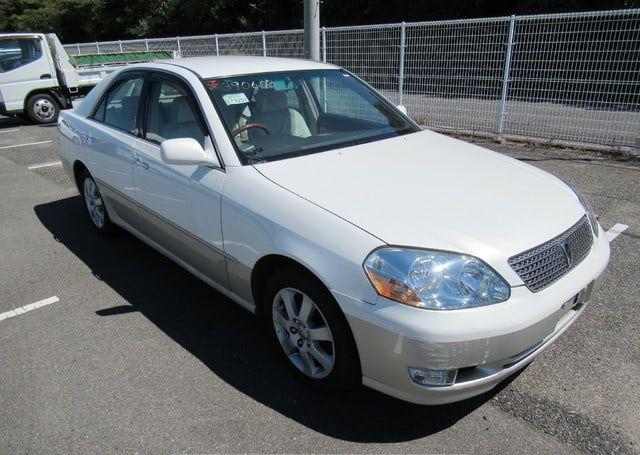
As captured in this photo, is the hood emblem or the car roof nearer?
the hood emblem

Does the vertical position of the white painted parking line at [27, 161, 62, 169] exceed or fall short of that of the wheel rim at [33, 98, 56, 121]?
it falls short

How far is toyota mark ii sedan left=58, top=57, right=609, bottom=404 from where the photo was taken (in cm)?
214

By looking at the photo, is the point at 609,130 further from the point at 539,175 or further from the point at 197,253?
the point at 197,253

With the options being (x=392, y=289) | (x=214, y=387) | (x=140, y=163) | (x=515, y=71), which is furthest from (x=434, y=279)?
(x=515, y=71)

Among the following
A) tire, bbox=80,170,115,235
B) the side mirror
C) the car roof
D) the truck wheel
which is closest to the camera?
the side mirror

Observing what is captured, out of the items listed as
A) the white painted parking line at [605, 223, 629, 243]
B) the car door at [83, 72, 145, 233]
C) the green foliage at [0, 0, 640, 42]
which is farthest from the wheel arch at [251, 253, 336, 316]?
the green foliage at [0, 0, 640, 42]

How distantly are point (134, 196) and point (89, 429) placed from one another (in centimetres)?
180

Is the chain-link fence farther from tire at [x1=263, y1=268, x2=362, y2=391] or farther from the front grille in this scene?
tire at [x1=263, y1=268, x2=362, y2=391]

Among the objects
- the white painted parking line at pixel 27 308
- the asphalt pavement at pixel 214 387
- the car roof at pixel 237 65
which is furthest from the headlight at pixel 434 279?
the white painted parking line at pixel 27 308

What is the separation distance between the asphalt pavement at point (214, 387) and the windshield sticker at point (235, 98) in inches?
55.8

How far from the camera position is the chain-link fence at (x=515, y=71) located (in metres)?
6.93

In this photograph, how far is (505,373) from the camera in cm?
223

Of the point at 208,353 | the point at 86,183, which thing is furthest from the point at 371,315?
the point at 86,183

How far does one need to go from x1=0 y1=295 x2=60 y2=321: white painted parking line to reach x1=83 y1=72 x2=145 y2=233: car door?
804mm
